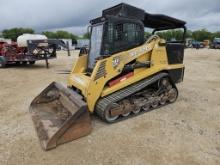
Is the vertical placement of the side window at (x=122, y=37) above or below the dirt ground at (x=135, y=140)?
above

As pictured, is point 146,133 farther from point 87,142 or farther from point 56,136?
point 56,136

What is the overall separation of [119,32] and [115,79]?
3.65 ft

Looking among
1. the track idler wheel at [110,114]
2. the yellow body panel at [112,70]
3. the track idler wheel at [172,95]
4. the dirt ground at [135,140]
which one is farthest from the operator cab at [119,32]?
the dirt ground at [135,140]

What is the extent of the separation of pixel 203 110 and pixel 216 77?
505cm

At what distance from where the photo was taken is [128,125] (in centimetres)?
457

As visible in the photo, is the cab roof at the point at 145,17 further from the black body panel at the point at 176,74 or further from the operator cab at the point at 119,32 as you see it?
the black body panel at the point at 176,74

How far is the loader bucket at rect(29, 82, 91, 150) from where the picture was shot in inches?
148

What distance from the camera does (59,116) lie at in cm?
481

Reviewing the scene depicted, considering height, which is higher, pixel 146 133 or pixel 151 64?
pixel 151 64

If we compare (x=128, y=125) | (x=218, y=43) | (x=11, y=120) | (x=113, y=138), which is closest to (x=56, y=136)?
(x=113, y=138)

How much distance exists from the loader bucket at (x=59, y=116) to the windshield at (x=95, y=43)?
41.3 inches

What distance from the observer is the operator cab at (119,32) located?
5035 millimetres

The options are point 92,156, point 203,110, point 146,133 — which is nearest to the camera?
point 92,156

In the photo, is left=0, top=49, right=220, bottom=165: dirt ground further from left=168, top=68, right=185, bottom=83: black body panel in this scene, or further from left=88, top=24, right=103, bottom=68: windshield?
left=88, top=24, right=103, bottom=68: windshield
